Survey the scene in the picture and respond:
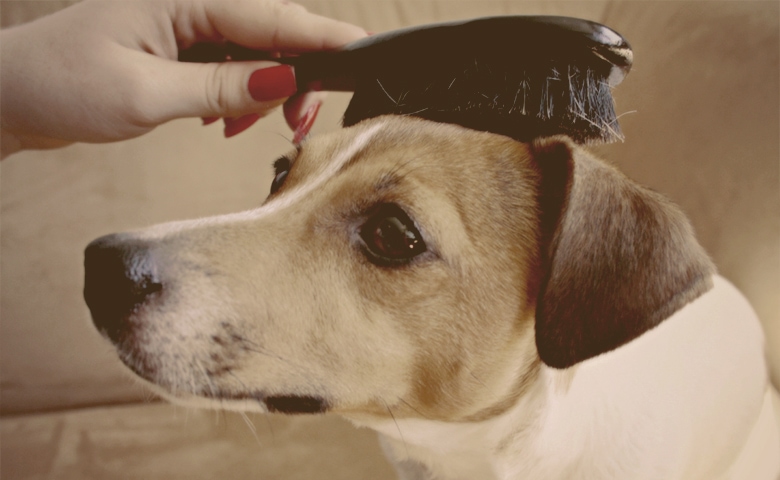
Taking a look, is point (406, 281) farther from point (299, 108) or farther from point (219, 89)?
point (299, 108)

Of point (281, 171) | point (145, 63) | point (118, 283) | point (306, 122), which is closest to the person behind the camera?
point (118, 283)

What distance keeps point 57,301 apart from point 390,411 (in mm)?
1795

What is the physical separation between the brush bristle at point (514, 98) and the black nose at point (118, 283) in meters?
0.71

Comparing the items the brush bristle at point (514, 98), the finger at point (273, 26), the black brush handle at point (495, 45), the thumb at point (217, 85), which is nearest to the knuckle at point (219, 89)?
the thumb at point (217, 85)

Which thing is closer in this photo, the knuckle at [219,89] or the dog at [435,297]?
the dog at [435,297]

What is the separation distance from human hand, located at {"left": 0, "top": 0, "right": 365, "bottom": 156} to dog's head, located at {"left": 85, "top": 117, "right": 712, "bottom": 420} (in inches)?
17.9

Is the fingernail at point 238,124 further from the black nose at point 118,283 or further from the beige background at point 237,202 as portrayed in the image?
the black nose at point 118,283

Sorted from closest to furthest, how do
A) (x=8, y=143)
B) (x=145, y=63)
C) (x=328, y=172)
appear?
(x=328, y=172)
(x=145, y=63)
(x=8, y=143)

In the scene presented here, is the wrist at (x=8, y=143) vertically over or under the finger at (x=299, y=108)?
under

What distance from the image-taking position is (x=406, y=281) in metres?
1.08

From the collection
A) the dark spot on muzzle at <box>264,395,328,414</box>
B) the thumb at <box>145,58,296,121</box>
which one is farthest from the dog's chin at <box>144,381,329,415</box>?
the thumb at <box>145,58,296,121</box>

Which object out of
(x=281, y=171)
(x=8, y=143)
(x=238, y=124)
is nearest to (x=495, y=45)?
(x=281, y=171)

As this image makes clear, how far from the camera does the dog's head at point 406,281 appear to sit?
3.32 ft

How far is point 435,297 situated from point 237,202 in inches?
58.5
